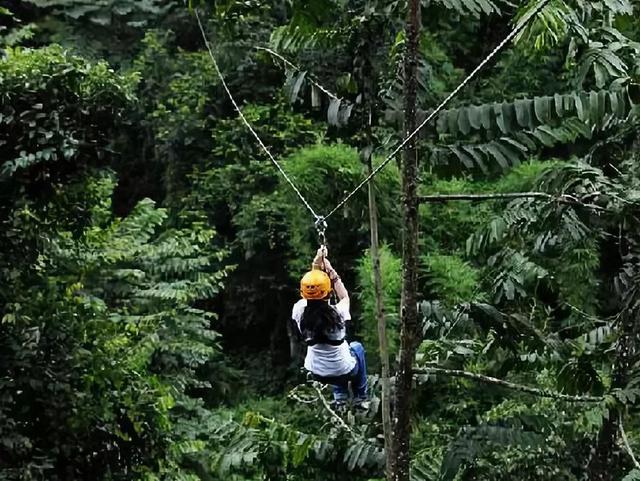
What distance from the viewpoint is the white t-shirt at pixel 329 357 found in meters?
2.79

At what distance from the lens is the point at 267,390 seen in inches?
277

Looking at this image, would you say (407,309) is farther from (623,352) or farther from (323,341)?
(623,352)

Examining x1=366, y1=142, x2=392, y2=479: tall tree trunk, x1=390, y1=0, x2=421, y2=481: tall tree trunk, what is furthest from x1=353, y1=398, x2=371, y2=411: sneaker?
x1=390, y1=0, x2=421, y2=481: tall tree trunk

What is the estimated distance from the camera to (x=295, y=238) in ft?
20.0

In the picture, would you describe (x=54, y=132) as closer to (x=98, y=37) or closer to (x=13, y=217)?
(x=13, y=217)

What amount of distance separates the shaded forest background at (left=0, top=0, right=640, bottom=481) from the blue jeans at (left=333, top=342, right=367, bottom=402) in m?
0.19

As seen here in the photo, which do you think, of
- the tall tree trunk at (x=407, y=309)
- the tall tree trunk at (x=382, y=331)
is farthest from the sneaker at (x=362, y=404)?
the tall tree trunk at (x=407, y=309)

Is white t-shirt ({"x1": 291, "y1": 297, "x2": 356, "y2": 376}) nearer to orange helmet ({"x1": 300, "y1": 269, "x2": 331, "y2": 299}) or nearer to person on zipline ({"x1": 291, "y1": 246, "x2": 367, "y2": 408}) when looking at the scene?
person on zipline ({"x1": 291, "y1": 246, "x2": 367, "y2": 408})

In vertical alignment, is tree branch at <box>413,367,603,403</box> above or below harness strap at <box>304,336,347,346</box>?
above

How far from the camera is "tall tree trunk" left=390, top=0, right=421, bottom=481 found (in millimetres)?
1968

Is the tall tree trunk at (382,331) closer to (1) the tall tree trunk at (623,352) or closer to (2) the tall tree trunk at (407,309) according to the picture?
(2) the tall tree trunk at (407,309)

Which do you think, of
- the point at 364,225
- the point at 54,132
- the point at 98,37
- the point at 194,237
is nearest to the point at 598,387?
the point at 364,225

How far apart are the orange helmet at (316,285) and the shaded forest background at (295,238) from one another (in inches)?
9.2

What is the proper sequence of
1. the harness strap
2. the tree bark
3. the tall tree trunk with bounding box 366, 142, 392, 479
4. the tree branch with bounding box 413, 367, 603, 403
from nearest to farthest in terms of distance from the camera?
the tree branch with bounding box 413, 367, 603, 403 < the tall tree trunk with bounding box 366, 142, 392, 479 < the tree bark < the harness strap
